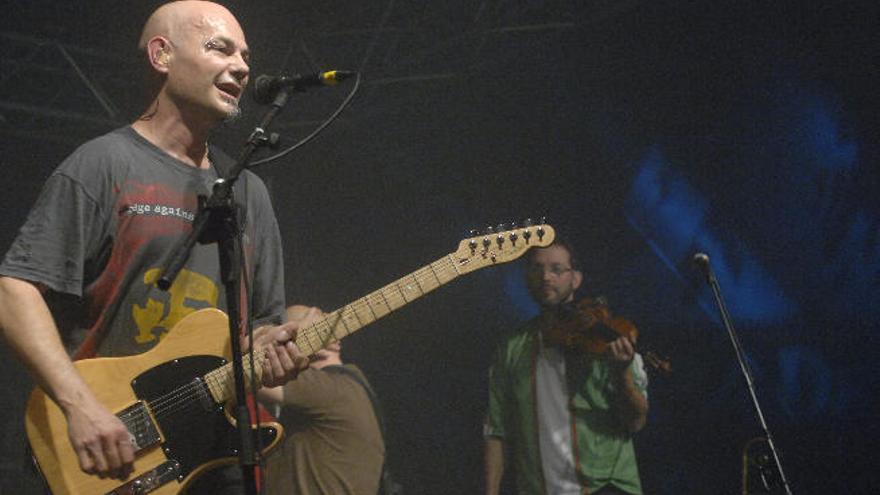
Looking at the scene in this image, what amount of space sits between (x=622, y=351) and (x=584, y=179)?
7.98 ft

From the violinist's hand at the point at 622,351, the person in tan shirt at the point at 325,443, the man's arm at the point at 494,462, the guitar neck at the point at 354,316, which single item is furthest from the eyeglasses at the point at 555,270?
the guitar neck at the point at 354,316

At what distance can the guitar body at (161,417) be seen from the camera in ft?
7.43

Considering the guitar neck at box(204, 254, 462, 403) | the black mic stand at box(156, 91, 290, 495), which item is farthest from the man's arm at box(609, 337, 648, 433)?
the black mic stand at box(156, 91, 290, 495)

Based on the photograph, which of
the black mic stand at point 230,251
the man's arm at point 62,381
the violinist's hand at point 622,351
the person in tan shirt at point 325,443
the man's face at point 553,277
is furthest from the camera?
the man's face at point 553,277

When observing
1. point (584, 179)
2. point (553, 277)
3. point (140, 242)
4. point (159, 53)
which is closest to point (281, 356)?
point (140, 242)

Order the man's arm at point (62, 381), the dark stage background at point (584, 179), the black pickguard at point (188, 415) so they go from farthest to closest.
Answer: the dark stage background at point (584, 179), the black pickguard at point (188, 415), the man's arm at point (62, 381)

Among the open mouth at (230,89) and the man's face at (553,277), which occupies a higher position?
the open mouth at (230,89)

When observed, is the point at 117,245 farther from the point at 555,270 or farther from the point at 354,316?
the point at 555,270

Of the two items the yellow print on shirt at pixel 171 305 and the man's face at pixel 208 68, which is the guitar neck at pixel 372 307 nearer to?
the yellow print on shirt at pixel 171 305

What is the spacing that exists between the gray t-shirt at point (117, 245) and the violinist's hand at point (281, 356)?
0.12m

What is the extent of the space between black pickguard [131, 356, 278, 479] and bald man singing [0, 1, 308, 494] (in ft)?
0.38

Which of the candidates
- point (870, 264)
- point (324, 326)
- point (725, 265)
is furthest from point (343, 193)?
point (324, 326)

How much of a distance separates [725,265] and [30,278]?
5253 millimetres

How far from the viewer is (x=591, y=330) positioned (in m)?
5.16
